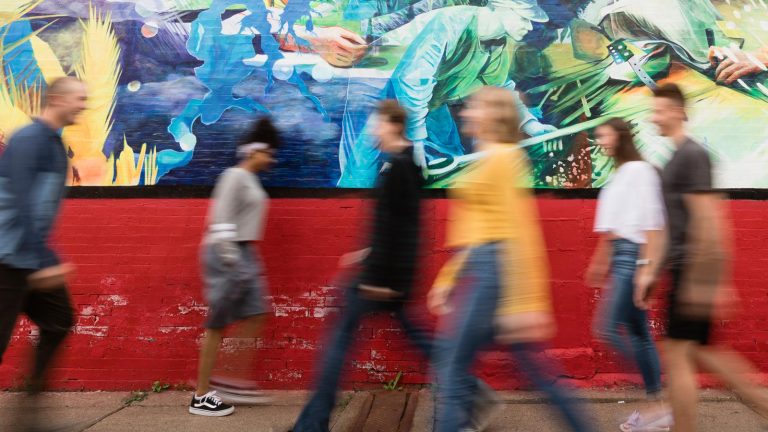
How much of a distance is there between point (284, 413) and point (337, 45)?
2.77 metres

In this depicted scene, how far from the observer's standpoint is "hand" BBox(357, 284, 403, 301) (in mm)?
3863

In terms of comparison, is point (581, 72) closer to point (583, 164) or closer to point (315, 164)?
point (583, 164)

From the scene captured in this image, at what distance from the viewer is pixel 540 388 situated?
3219mm

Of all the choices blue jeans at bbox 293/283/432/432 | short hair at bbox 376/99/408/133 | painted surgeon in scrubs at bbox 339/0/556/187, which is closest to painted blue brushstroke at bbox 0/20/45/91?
painted surgeon in scrubs at bbox 339/0/556/187

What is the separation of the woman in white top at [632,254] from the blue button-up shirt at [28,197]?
2.98m

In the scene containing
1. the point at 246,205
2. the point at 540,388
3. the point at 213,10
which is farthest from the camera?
the point at 213,10

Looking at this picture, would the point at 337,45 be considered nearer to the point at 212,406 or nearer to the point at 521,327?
the point at 212,406

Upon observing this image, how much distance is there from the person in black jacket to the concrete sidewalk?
2.38 ft

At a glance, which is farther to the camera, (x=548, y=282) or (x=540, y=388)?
(x=548, y=282)

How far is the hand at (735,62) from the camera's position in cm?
568

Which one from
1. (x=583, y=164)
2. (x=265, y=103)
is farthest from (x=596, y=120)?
(x=265, y=103)

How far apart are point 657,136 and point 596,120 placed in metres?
0.49

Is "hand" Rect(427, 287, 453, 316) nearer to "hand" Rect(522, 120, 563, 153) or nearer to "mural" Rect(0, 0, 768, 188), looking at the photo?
"mural" Rect(0, 0, 768, 188)

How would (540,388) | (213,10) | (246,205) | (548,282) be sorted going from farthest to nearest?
1. (213,10)
2. (548,282)
3. (246,205)
4. (540,388)
